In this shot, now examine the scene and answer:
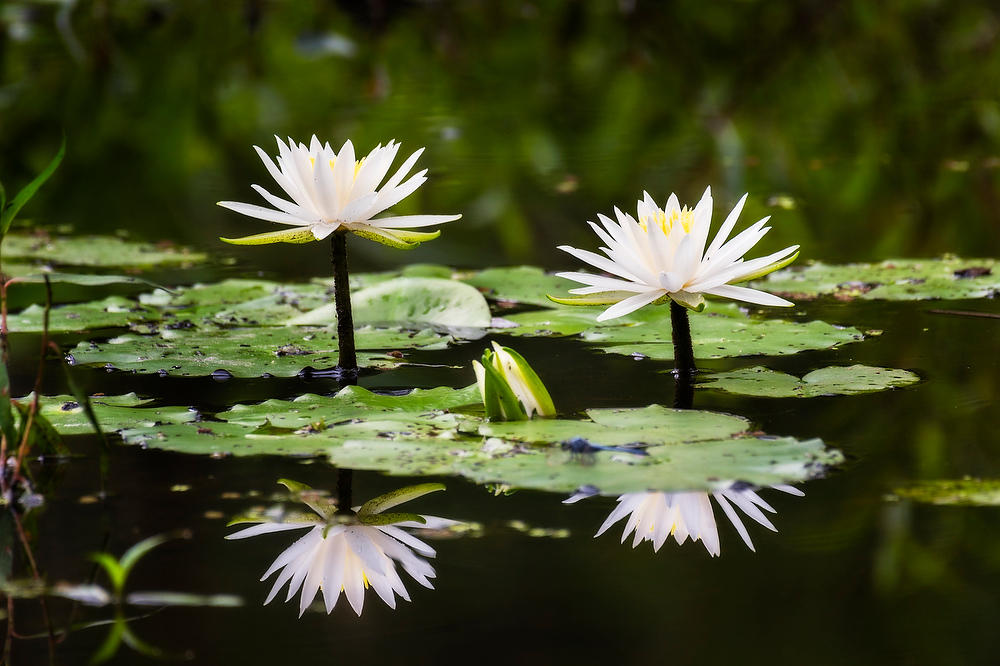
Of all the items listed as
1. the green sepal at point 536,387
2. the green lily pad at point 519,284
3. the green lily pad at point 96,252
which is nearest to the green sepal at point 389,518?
the green sepal at point 536,387

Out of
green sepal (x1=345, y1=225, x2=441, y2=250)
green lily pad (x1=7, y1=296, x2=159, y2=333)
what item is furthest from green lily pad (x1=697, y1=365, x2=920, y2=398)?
green lily pad (x1=7, y1=296, x2=159, y2=333)

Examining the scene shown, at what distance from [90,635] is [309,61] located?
727 cm

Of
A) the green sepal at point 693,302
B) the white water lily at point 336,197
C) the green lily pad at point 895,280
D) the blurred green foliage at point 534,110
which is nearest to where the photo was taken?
the green sepal at point 693,302

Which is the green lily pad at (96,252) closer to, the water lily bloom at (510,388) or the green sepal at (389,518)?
the water lily bloom at (510,388)

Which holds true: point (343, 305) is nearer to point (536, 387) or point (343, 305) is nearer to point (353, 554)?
point (536, 387)

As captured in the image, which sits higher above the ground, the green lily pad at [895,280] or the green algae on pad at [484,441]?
the green lily pad at [895,280]

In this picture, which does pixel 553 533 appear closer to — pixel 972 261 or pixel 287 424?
pixel 287 424

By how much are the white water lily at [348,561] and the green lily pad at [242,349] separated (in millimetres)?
694

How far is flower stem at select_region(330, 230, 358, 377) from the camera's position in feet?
6.42

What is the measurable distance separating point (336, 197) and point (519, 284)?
2.89 feet

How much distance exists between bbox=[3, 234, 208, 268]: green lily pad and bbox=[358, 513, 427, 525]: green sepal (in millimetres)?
1912

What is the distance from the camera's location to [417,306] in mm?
2424

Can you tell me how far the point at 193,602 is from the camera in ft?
3.82

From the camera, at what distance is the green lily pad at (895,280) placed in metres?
2.50
